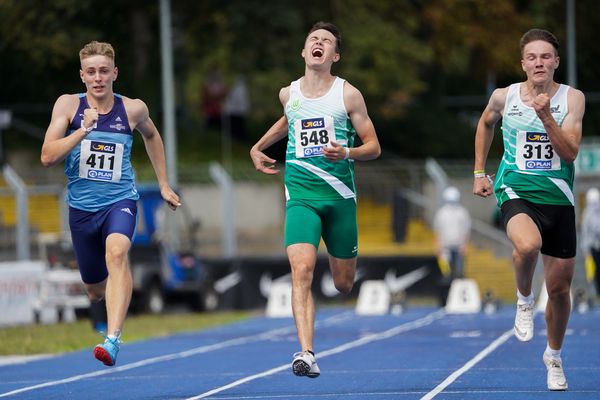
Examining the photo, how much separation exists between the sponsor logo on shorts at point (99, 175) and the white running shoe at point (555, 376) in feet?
12.0

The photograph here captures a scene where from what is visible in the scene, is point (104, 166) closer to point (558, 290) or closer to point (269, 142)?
point (269, 142)

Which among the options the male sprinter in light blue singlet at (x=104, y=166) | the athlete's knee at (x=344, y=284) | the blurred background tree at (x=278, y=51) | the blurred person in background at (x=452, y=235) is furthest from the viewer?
the blurred background tree at (x=278, y=51)

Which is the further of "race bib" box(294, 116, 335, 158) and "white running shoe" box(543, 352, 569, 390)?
"race bib" box(294, 116, 335, 158)

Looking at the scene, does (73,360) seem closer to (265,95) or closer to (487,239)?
(487,239)

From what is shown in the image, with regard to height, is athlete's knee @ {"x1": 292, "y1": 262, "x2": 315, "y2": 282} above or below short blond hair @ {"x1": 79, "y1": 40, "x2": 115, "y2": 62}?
below

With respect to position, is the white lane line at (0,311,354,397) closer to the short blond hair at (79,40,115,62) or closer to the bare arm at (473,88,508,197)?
the short blond hair at (79,40,115,62)

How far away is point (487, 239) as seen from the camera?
3312 centimetres

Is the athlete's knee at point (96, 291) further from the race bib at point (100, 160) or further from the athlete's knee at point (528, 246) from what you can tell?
the athlete's knee at point (528, 246)

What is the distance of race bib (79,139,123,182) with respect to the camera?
12102mm

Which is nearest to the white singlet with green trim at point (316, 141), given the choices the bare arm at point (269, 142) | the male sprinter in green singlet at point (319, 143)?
the male sprinter in green singlet at point (319, 143)

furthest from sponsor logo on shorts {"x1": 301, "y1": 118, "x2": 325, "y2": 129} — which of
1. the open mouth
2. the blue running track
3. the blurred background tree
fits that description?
the blurred background tree

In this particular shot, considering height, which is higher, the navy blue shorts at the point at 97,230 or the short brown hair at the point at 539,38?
the short brown hair at the point at 539,38

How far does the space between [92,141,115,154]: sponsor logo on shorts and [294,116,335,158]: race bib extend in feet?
4.89

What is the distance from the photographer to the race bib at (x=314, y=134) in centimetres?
1174
